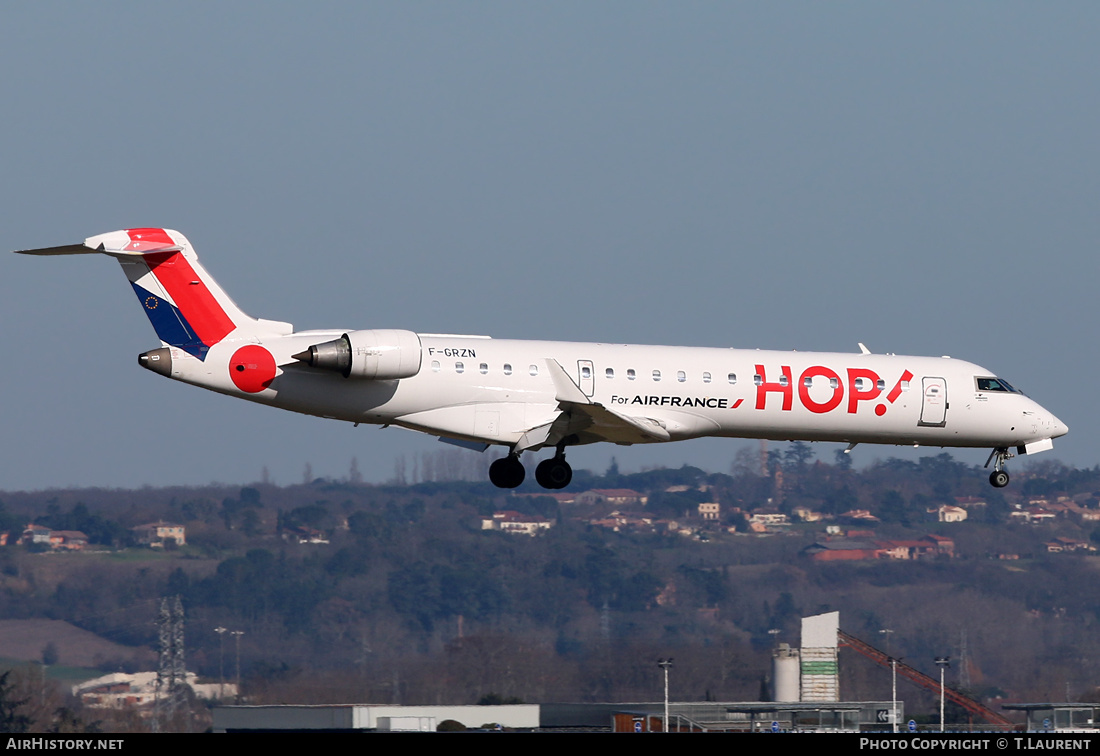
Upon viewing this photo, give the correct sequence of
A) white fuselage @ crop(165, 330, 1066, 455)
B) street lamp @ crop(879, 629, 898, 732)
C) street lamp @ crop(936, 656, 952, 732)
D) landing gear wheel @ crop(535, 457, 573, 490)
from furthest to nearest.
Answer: street lamp @ crop(879, 629, 898, 732) → street lamp @ crop(936, 656, 952, 732) → landing gear wheel @ crop(535, 457, 573, 490) → white fuselage @ crop(165, 330, 1066, 455)

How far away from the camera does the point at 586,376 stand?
32.3m

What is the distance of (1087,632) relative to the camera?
54688 millimetres

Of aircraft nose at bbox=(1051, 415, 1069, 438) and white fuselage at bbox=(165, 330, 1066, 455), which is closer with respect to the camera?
white fuselage at bbox=(165, 330, 1066, 455)

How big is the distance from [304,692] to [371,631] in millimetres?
7505

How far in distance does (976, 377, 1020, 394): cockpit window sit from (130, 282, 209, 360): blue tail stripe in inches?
681

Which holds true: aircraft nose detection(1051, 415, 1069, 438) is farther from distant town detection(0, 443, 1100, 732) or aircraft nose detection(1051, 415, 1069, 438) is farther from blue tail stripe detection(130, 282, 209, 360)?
blue tail stripe detection(130, 282, 209, 360)

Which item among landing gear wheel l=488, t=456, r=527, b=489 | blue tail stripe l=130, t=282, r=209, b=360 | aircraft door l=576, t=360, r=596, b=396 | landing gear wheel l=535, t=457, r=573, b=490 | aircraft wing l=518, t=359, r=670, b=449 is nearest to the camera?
aircraft wing l=518, t=359, r=670, b=449

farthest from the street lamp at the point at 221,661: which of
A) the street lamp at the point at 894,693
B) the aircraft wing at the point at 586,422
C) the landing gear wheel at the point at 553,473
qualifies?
the street lamp at the point at 894,693

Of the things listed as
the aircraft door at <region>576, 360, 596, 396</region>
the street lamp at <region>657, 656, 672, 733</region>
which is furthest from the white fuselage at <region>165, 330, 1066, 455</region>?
the street lamp at <region>657, 656, 672, 733</region>

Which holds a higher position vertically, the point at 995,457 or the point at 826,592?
the point at 995,457

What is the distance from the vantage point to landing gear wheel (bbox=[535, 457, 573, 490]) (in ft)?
108

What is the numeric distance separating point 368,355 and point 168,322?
4.13 meters
